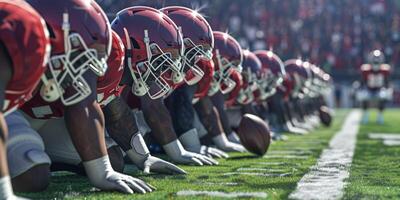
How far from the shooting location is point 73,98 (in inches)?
131

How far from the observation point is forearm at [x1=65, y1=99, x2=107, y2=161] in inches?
134

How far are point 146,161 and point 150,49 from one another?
0.74 metres

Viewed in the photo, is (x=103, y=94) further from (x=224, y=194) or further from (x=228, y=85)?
(x=228, y=85)

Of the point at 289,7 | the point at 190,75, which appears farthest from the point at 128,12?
the point at 289,7

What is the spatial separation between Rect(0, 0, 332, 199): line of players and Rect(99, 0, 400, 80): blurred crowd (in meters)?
18.7

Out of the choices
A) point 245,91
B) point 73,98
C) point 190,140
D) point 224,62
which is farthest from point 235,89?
point 73,98

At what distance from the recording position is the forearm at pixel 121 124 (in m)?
4.43

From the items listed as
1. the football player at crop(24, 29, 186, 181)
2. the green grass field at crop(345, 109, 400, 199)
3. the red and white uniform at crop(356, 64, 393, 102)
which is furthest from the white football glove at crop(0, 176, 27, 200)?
the red and white uniform at crop(356, 64, 393, 102)

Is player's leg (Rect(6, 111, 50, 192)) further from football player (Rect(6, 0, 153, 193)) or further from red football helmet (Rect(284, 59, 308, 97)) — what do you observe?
red football helmet (Rect(284, 59, 308, 97))

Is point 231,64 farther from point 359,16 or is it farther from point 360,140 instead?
point 359,16

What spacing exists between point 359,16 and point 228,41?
22748mm

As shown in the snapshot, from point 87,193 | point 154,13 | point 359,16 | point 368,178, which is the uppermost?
point 154,13

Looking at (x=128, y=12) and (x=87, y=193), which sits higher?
(x=128, y=12)

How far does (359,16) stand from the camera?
28641mm
